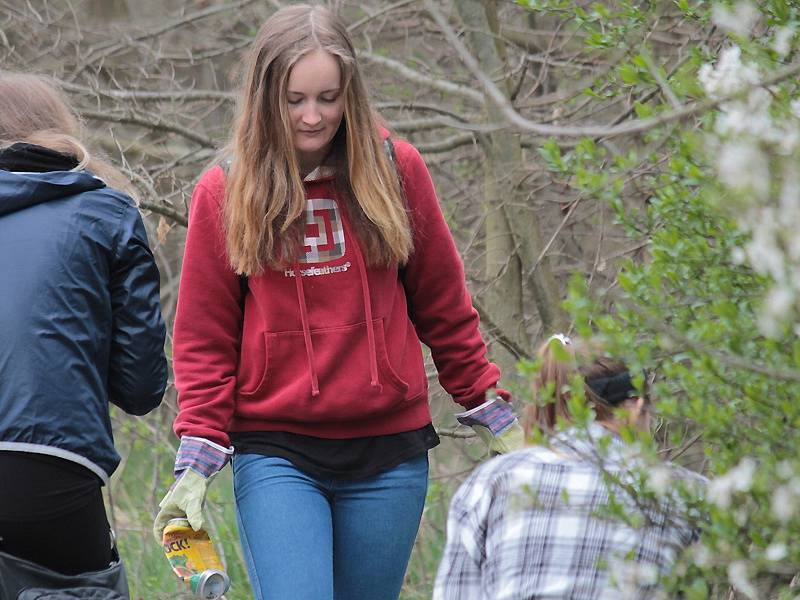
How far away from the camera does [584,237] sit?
540 cm

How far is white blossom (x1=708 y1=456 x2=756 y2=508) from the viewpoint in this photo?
74.0 inches

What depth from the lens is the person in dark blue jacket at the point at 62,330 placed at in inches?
116

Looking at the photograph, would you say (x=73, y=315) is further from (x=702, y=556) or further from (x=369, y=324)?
(x=702, y=556)

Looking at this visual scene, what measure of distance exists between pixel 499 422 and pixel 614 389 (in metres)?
0.48

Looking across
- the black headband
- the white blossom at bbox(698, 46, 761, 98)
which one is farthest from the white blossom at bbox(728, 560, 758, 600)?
the black headband

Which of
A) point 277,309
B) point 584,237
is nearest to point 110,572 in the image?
point 277,309

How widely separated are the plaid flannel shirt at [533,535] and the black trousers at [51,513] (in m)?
0.82

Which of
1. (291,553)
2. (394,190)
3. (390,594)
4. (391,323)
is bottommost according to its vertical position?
(390,594)

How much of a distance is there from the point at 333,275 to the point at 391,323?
7.2 inches

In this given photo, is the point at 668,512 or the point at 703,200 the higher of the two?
the point at 703,200

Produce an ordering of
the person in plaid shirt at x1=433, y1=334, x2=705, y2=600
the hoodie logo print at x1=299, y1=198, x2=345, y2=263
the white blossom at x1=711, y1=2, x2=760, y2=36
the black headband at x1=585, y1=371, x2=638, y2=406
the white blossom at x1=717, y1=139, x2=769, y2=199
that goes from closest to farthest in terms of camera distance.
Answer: the white blossom at x1=717, y1=139, x2=769, y2=199, the white blossom at x1=711, y1=2, x2=760, y2=36, the person in plaid shirt at x1=433, y1=334, x2=705, y2=600, the black headband at x1=585, y1=371, x2=638, y2=406, the hoodie logo print at x1=299, y1=198, x2=345, y2=263

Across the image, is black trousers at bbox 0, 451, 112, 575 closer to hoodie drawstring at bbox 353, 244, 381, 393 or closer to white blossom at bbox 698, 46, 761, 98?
hoodie drawstring at bbox 353, 244, 381, 393

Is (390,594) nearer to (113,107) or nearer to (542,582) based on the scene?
→ (542,582)

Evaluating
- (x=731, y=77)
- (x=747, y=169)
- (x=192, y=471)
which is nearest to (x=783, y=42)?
(x=731, y=77)
